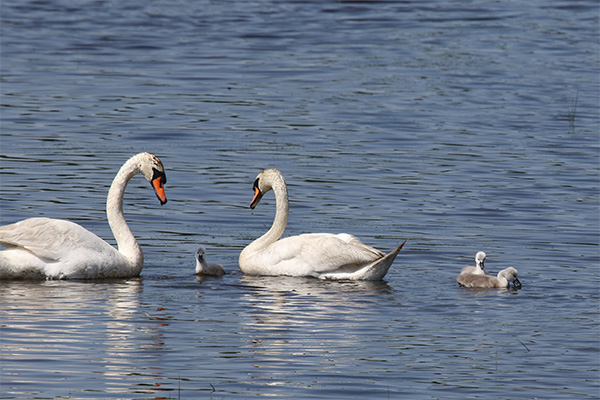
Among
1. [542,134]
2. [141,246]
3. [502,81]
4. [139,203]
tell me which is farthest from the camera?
[502,81]

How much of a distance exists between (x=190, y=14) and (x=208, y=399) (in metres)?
31.5

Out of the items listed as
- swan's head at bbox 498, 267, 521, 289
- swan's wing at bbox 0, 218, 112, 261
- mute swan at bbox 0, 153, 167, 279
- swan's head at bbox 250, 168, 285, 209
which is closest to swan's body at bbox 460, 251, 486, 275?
swan's head at bbox 498, 267, 521, 289

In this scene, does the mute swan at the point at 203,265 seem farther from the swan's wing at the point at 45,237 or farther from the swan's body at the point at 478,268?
the swan's body at the point at 478,268

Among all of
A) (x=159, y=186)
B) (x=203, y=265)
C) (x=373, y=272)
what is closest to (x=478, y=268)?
(x=373, y=272)

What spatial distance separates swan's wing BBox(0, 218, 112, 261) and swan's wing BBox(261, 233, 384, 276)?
2.09 metres

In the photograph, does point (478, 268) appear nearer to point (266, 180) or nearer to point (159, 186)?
point (266, 180)

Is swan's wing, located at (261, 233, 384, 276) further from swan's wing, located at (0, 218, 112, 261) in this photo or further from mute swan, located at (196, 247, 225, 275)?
swan's wing, located at (0, 218, 112, 261)

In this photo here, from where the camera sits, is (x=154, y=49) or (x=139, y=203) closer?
(x=139, y=203)

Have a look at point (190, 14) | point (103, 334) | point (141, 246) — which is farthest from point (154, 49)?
point (103, 334)

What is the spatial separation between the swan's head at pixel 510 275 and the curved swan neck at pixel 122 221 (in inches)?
153

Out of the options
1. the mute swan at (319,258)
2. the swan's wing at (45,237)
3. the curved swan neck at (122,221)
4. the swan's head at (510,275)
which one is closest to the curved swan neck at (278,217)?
the mute swan at (319,258)

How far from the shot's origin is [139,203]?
17609 millimetres

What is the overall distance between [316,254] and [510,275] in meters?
2.10

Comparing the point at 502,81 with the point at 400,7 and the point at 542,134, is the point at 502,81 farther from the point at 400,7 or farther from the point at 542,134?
the point at 400,7
